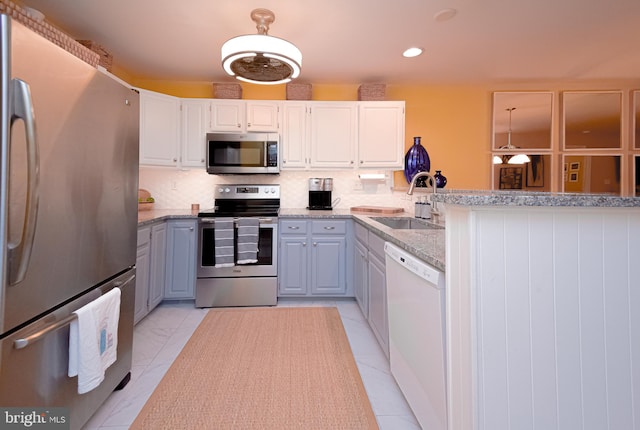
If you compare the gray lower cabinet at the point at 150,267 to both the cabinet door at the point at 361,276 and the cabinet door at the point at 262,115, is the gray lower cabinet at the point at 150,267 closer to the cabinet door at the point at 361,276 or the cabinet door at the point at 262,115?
the cabinet door at the point at 262,115

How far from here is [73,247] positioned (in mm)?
1182

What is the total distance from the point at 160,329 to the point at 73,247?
1.50m

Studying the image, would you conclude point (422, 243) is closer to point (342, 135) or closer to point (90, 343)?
point (90, 343)

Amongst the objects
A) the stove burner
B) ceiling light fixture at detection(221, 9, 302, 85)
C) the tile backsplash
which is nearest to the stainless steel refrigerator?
ceiling light fixture at detection(221, 9, 302, 85)

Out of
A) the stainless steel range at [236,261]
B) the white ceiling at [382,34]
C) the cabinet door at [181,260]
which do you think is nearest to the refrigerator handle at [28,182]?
the white ceiling at [382,34]

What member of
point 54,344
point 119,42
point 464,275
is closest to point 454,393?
point 464,275

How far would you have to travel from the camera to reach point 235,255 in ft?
9.39

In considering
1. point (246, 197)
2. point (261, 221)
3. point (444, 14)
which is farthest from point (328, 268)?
point (444, 14)

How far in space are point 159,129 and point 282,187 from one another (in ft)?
4.75

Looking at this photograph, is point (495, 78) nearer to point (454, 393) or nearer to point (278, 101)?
point (278, 101)

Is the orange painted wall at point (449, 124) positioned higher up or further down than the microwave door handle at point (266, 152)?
higher up

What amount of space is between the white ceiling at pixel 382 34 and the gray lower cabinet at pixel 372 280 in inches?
66.6

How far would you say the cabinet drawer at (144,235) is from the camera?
2336mm

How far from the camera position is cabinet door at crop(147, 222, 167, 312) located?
8.48 ft
